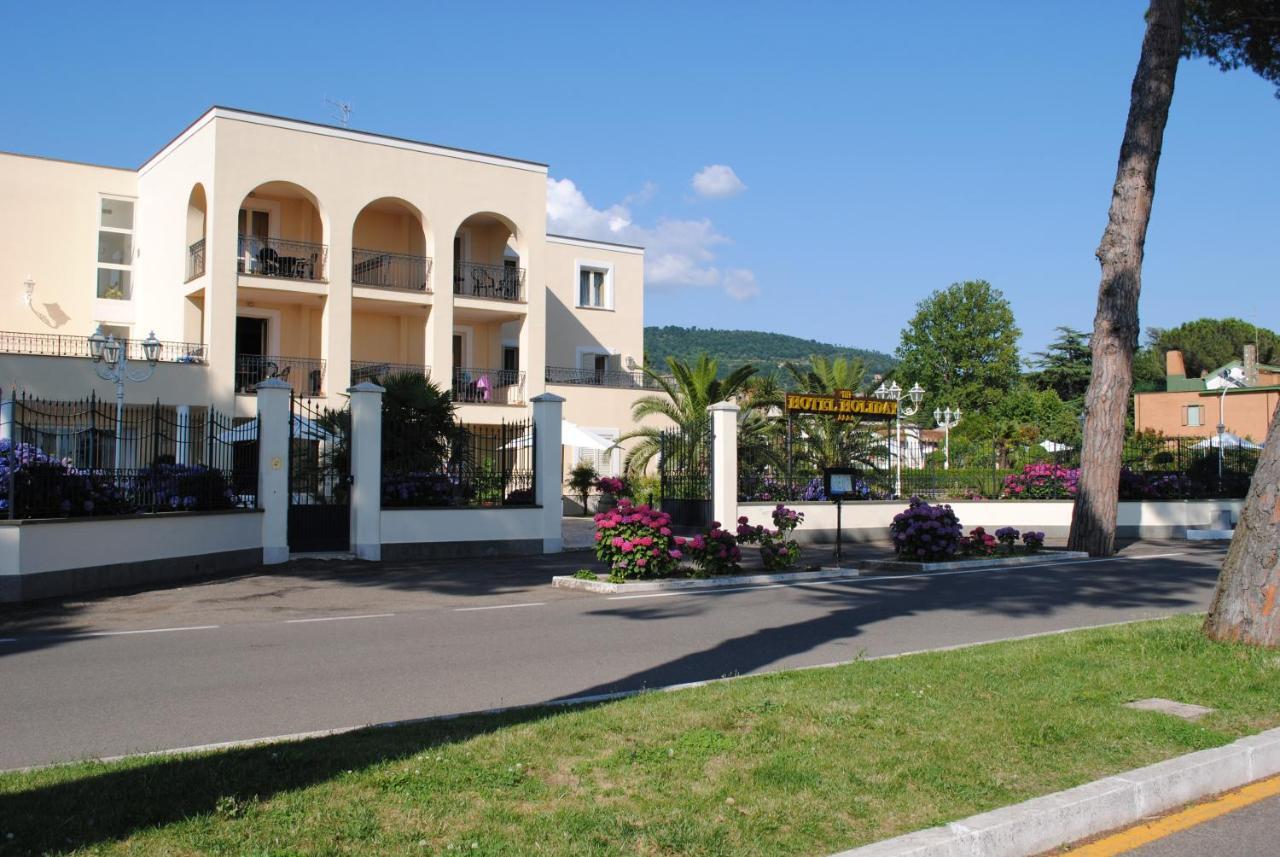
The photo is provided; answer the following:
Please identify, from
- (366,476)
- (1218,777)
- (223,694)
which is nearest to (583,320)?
(366,476)

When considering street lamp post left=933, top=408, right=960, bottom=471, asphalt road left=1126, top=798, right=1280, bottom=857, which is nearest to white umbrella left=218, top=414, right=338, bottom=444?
asphalt road left=1126, top=798, right=1280, bottom=857

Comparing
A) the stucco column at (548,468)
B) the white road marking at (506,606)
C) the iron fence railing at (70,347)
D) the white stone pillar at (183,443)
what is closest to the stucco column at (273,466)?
the white stone pillar at (183,443)

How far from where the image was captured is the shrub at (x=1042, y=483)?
29047mm

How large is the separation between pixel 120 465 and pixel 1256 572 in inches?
542

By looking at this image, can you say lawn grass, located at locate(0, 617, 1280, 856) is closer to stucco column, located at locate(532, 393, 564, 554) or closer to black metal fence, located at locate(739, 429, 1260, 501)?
stucco column, located at locate(532, 393, 564, 554)

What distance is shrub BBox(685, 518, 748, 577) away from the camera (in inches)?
644

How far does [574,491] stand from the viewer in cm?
3588

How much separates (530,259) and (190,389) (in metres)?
10.8

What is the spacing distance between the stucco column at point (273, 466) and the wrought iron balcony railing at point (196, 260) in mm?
14313

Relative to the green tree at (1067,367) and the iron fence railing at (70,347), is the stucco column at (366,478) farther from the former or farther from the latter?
the green tree at (1067,367)

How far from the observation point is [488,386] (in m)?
34.8

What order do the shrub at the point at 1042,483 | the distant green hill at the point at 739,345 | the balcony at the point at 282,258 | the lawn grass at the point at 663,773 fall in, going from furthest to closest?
the distant green hill at the point at 739,345 < the balcony at the point at 282,258 < the shrub at the point at 1042,483 < the lawn grass at the point at 663,773

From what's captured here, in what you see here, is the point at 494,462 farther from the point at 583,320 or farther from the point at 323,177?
the point at 583,320

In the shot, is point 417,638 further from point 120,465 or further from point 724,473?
point 724,473
